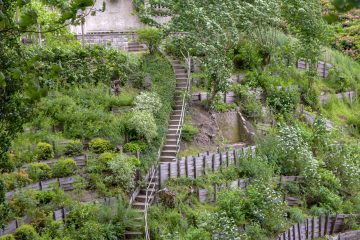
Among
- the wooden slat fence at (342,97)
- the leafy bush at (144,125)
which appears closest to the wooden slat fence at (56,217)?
the leafy bush at (144,125)

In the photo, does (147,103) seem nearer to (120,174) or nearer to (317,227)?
(120,174)

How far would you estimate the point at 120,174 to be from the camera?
16562mm

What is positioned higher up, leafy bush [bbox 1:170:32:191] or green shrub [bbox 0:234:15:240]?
leafy bush [bbox 1:170:32:191]

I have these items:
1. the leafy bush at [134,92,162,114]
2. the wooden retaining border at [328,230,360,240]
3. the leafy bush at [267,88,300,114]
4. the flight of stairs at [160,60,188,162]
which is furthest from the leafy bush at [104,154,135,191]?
the leafy bush at [267,88,300,114]

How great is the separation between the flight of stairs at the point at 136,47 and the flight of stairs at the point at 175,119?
1828 millimetres

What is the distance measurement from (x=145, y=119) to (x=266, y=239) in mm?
5570

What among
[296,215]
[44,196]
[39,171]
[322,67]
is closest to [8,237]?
[44,196]

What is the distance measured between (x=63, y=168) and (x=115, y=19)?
15.2m

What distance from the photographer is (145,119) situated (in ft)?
61.7

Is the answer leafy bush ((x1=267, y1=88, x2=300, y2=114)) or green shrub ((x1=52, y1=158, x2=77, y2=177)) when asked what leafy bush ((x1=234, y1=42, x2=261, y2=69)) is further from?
green shrub ((x1=52, y1=158, x2=77, y2=177))

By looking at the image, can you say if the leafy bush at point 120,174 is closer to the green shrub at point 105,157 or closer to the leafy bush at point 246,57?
the green shrub at point 105,157

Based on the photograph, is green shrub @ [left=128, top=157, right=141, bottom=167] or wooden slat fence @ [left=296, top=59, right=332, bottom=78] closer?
green shrub @ [left=128, top=157, right=141, bottom=167]

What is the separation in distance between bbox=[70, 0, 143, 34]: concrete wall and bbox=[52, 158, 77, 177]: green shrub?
14.2 metres

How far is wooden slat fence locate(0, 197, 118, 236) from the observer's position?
13971mm
